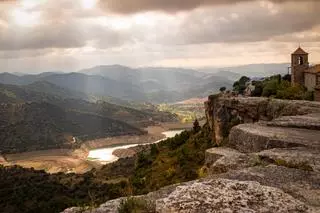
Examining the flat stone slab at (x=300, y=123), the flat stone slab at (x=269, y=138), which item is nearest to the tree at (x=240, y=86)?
the flat stone slab at (x=300, y=123)

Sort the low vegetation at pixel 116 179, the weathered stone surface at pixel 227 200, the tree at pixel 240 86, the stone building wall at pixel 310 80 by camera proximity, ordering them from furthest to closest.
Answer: the tree at pixel 240 86
the stone building wall at pixel 310 80
the low vegetation at pixel 116 179
the weathered stone surface at pixel 227 200

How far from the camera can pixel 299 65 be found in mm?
65750

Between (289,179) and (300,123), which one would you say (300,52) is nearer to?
(300,123)

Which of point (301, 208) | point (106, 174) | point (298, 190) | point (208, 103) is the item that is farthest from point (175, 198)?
point (106, 174)

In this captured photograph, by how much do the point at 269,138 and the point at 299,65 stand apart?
5368 centimetres

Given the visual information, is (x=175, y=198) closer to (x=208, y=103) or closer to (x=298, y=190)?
(x=298, y=190)

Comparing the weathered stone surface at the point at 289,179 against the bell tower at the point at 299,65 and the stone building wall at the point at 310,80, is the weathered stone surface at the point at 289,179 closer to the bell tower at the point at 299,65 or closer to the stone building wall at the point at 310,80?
the stone building wall at the point at 310,80

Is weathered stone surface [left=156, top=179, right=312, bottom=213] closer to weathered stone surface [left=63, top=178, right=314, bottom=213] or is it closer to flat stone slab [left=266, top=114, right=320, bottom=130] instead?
weathered stone surface [left=63, top=178, right=314, bottom=213]

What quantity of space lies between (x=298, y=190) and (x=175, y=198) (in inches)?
130

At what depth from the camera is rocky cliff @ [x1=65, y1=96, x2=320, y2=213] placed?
781 centimetres

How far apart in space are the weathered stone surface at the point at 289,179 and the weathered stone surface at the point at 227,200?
1.03 m

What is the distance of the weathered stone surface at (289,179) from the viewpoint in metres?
9.24

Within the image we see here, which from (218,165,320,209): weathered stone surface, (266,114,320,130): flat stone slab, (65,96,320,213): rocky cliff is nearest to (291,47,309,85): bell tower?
(65,96,320,213): rocky cliff

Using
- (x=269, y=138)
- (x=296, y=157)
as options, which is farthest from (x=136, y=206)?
(x=269, y=138)
